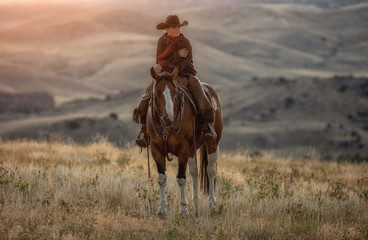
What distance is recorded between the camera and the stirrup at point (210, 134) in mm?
9695

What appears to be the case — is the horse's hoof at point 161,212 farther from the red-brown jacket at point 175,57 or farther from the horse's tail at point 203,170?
the red-brown jacket at point 175,57

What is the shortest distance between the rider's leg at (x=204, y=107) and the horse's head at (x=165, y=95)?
77 centimetres

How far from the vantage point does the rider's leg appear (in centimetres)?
963

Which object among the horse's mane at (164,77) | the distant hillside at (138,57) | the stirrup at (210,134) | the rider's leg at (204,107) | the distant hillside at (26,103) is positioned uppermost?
the horse's mane at (164,77)

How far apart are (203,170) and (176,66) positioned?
92.2 inches

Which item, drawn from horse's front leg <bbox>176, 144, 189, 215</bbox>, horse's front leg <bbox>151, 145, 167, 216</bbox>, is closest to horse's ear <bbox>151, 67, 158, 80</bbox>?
horse's front leg <bbox>151, 145, 167, 216</bbox>

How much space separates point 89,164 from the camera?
1372 cm

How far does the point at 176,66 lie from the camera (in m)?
9.70

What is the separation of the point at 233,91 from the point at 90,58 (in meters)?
88.7

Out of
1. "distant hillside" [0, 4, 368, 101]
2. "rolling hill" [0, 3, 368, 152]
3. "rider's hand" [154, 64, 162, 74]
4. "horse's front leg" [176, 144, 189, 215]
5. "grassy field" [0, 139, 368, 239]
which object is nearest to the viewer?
"grassy field" [0, 139, 368, 239]

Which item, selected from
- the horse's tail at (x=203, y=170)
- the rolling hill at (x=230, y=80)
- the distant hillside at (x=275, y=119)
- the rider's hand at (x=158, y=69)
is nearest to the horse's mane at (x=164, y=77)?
the rider's hand at (x=158, y=69)

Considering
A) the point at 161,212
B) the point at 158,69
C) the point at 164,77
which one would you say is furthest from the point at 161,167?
the point at 158,69

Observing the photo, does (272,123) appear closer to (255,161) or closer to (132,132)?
(132,132)

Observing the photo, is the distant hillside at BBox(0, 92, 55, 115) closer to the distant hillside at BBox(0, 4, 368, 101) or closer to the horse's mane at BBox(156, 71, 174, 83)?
the distant hillside at BBox(0, 4, 368, 101)
